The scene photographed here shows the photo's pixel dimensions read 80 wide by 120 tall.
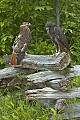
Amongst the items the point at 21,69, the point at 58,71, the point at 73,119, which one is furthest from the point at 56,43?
the point at 73,119

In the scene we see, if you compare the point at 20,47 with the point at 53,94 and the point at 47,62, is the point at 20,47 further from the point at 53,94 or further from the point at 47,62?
the point at 53,94

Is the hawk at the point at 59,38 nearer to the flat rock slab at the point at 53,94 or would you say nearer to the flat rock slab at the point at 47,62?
the flat rock slab at the point at 47,62

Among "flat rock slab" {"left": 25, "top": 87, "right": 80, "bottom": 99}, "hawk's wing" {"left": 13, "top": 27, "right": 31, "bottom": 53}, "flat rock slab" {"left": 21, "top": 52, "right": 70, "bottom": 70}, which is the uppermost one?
"hawk's wing" {"left": 13, "top": 27, "right": 31, "bottom": 53}

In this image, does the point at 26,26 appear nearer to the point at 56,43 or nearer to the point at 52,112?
the point at 56,43

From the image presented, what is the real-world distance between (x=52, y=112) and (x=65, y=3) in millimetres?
3166

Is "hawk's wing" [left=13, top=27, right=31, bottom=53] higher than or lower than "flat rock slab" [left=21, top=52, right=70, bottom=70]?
higher

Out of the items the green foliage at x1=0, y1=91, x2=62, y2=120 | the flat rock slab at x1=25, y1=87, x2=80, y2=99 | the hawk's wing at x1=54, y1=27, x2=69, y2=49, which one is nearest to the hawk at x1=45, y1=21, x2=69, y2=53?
the hawk's wing at x1=54, y1=27, x2=69, y2=49

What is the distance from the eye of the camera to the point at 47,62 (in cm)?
500

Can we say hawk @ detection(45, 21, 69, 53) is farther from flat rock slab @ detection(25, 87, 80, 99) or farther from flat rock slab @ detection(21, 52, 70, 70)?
flat rock slab @ detection(25, 87, 80, 99)

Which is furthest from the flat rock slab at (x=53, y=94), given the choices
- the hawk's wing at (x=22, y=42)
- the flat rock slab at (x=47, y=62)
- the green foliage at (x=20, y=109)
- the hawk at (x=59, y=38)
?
the hawk's wing at (x=22, y=42)

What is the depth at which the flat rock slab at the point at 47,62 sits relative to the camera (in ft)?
15.8

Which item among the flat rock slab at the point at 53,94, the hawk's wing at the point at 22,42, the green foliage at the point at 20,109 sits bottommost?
the green foliage at the point at 20,109

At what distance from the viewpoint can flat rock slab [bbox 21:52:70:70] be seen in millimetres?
4825

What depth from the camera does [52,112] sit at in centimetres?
509
